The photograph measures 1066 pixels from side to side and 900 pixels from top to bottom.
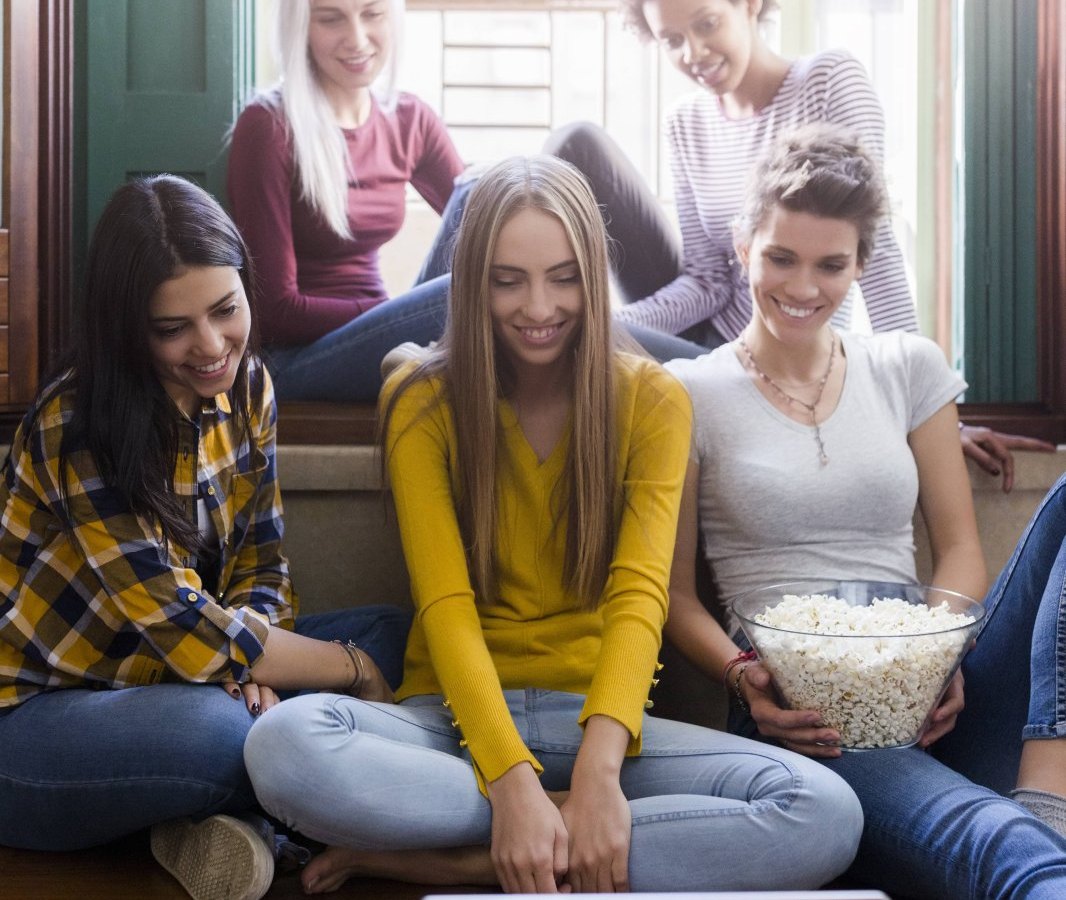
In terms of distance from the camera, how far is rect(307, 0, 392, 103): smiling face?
197 cm

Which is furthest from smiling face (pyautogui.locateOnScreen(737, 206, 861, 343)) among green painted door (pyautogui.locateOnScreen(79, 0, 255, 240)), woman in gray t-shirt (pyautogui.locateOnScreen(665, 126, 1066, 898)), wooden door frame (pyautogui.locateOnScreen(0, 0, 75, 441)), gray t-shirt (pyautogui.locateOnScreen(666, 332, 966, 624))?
wooden door frame (pyautogui.locateOnScreen(0, 0, 75, 441))

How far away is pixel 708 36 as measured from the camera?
1995mm

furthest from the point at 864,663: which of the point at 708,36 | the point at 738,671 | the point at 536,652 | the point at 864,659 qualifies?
the point at 708,36

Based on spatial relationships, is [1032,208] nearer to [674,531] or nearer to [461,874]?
[674,531]

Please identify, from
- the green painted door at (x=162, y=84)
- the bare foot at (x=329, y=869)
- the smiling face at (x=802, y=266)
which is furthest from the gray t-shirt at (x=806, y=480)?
the green painted door at (x=162, y=84)

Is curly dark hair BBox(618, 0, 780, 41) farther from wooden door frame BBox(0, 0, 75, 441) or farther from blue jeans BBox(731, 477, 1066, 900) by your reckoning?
blue jeans BBox(731, 477, 1066, 900)

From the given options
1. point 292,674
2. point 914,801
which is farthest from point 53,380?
point 914,801

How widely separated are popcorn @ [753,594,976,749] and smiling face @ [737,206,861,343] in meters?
0.45

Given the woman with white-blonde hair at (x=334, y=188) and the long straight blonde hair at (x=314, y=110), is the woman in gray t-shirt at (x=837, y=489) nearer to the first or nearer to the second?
the woman with white-blonde hair at (x=334, y=188)

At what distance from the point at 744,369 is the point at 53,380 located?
953mm

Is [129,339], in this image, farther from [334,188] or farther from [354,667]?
[334,188]

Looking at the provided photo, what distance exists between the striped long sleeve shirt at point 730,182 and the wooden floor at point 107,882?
1039mm

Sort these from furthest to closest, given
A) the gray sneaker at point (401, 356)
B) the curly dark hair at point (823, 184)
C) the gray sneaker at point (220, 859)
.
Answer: the gray sneaker at point (401, 356)
the curly dark hair at point (823, 184)
the gray sneaker at point (220, 859)

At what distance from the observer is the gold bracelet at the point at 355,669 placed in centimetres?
153
